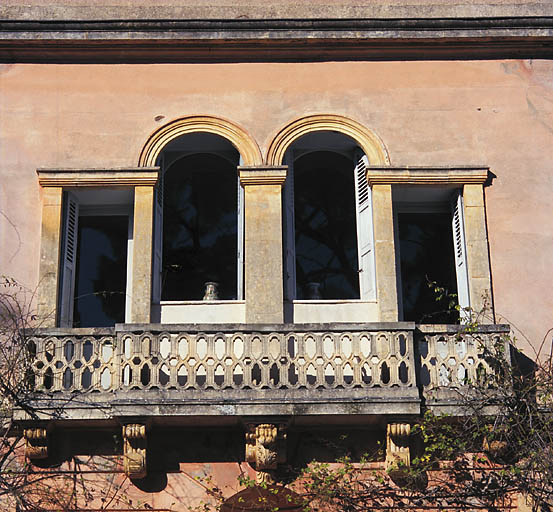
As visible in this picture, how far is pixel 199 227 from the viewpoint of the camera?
19078 mm

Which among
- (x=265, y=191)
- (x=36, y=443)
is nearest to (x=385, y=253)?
(x=265, y=191)

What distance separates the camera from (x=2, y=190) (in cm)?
1778

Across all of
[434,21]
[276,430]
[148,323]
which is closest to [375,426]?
[276,430]

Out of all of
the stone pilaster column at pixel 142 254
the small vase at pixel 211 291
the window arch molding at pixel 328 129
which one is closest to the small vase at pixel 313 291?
the small vase at pixel 211 291

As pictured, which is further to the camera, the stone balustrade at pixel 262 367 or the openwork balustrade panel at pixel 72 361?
the openwork balustrade panel at pixel 72 361

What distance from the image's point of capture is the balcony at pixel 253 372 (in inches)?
626

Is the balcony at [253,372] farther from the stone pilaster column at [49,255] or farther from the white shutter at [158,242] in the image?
the white shutter at [158,242]

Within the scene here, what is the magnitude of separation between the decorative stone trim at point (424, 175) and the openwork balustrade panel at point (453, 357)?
2.29 meters

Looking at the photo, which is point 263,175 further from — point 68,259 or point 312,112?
point 68,259

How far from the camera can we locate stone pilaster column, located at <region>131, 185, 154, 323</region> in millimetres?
17172

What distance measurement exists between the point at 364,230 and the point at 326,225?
1232 millimetres

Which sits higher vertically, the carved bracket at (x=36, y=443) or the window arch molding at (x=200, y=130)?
the window arch molding at (x=200, y=130)

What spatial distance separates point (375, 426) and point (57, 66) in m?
6.48

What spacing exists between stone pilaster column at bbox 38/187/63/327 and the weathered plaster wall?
5.9 inches
